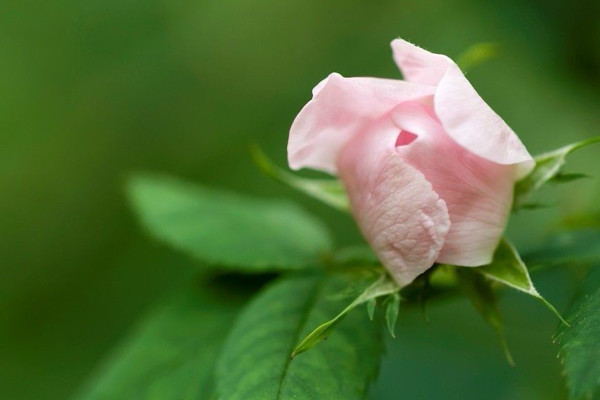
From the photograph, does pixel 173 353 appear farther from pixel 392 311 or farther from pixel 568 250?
pixel 568 250

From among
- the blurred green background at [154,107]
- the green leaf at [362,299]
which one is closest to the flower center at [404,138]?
the green leaf at [362,299]

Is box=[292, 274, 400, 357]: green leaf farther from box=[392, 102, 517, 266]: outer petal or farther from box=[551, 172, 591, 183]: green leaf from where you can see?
box=[551, 172, 591, 183]: green leaf

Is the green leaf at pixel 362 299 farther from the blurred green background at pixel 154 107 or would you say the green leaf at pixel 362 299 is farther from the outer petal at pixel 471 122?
the blurred green background at pixel 154 107

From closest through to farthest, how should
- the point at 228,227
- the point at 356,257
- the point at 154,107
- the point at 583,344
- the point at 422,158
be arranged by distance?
the point at 583,344, the point at 422,158, the point at 356,257, the point at 228,227, the point at 154,107

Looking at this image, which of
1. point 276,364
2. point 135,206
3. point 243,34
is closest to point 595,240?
point 276,364

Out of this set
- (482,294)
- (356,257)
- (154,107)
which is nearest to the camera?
(482,294)

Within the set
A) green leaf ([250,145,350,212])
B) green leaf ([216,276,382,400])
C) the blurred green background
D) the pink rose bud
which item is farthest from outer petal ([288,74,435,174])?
the blurred green background

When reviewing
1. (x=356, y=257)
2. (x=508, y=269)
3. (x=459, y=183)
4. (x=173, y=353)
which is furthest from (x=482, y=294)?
(x=173, y=353)
